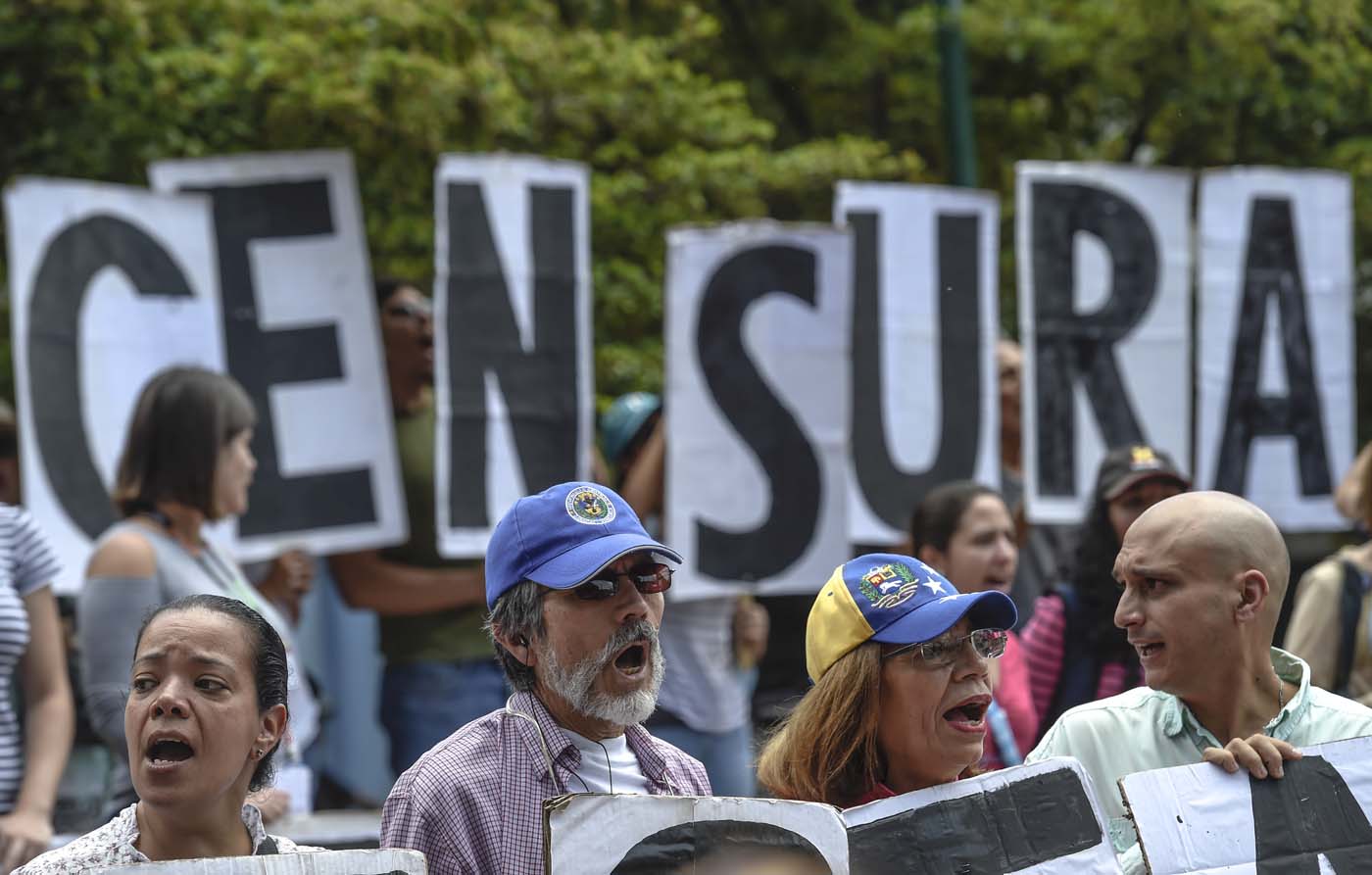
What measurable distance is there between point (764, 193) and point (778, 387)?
358 centimetres

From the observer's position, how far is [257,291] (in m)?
6.02

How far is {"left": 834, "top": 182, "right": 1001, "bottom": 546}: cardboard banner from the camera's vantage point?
6.40 metres

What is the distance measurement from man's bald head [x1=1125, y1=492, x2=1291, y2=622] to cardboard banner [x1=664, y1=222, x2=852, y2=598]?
267 centimetres

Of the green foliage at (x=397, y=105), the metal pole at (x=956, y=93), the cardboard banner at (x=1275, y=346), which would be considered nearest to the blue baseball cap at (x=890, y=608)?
the cardboard banner at (x=1275, y=346)

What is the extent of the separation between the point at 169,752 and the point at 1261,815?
Answer: 1632 millimetres

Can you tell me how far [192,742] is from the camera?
2680mm

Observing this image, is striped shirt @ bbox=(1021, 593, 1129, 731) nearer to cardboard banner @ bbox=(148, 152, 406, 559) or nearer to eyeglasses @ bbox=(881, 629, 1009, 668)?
eyeglasses @ bbox=(881, 629, 1009, 668)

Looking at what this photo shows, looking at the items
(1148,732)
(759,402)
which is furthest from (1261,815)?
(759,402)

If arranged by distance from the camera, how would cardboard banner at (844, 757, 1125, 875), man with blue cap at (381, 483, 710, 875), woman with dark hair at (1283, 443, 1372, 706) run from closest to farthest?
cardboard banner at (844, 757, 1125, 875) < man with blue cap at (381, 483, 710, 875) < woman with dark hair at (1283, 443, 1372, 706)

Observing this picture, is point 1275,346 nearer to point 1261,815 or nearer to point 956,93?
point 956,93

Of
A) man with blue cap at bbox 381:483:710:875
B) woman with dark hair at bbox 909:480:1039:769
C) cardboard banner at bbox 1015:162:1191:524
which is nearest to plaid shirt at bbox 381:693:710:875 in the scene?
man with blue cap at bbox 381:483:710:875

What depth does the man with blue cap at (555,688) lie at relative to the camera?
2758 mm

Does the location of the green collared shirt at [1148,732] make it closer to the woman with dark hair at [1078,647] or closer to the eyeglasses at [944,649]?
the eyeglasses at [944,649]

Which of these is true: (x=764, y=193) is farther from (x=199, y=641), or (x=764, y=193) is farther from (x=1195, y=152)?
(x=199, y=641)
